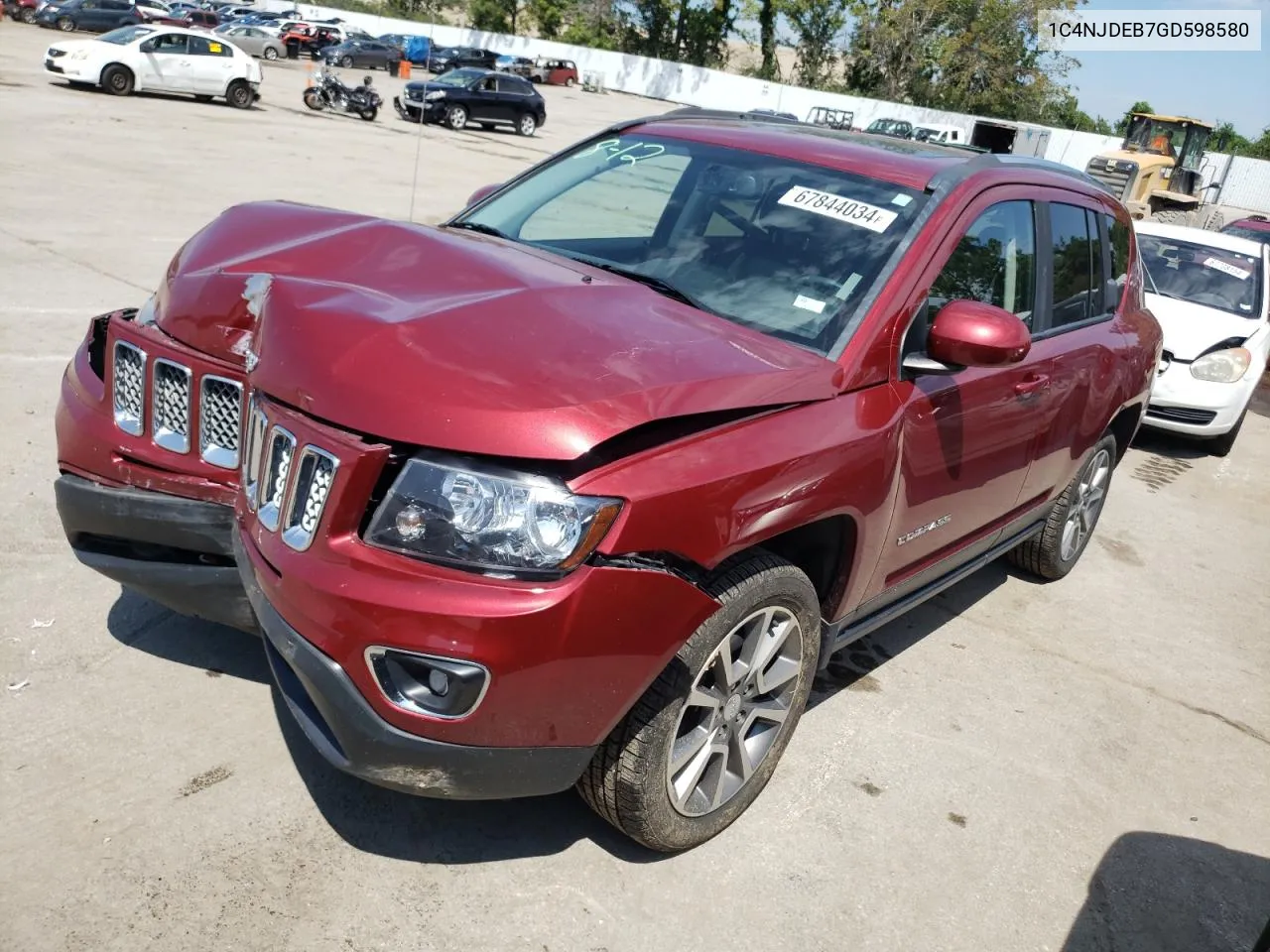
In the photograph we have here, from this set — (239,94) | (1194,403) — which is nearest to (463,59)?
(239,94)

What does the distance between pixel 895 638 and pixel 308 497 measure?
2849mm

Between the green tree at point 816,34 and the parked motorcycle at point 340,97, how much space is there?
43.3 meters

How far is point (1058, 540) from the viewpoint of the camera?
17.2 feet

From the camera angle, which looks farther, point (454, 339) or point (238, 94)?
point (238, 94)

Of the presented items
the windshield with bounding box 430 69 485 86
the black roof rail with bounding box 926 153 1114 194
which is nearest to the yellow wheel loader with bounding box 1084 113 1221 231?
the windshield with bounding box 430 69 485 86

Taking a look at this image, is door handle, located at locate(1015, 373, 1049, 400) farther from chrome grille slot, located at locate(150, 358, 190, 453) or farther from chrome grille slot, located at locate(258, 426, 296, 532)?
chrome grille slot, located at locate(150, 358, 190, 453)

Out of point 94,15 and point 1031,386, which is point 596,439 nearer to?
point 1031,386

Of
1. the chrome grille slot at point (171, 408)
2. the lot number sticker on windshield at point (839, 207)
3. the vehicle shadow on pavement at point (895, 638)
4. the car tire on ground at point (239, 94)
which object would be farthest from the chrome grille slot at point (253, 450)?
the car tire on ground at point (239, 94)

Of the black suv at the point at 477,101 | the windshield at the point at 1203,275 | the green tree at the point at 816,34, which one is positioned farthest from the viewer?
the green tree at the point at 816,34

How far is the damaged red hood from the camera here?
92.0 inches

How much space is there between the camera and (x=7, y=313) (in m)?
6.95

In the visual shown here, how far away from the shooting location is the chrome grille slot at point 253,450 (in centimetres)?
265

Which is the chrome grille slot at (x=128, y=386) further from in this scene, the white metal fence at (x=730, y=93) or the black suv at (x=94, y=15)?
the white metal fence at (x=730, y=93)

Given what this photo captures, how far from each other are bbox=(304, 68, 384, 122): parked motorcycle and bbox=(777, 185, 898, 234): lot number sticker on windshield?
1069 inches
